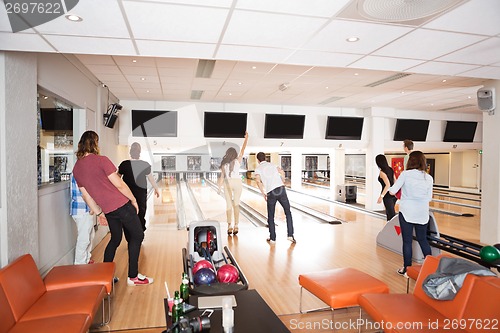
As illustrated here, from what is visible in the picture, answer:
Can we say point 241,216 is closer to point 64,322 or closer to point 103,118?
point 103,118

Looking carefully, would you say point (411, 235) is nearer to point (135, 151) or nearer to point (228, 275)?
point (228, 275)

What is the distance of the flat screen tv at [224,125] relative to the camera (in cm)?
752

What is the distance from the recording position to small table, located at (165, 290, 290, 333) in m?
1.90

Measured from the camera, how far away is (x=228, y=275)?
2656mm

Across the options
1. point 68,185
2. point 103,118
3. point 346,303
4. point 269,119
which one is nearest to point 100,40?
point 68,185

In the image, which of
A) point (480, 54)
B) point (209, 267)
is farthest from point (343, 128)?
point (209, 267)

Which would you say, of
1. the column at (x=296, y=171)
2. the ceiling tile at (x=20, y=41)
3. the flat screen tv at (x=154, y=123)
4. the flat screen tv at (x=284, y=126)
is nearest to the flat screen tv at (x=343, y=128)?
→ the flat screen tv at (x=284, y=126)

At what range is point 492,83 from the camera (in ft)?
17.4

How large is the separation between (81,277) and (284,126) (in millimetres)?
6016

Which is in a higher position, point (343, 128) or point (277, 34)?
point (277, 34)

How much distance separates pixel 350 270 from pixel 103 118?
471 centimetres

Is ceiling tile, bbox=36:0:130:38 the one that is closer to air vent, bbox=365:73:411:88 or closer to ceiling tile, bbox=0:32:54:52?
ceiling tile, bbox=0:32:54:52

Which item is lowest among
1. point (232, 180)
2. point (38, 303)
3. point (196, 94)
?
point (38, 303)

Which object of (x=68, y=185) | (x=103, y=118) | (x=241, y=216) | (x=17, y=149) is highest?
(x=103, y=118)
